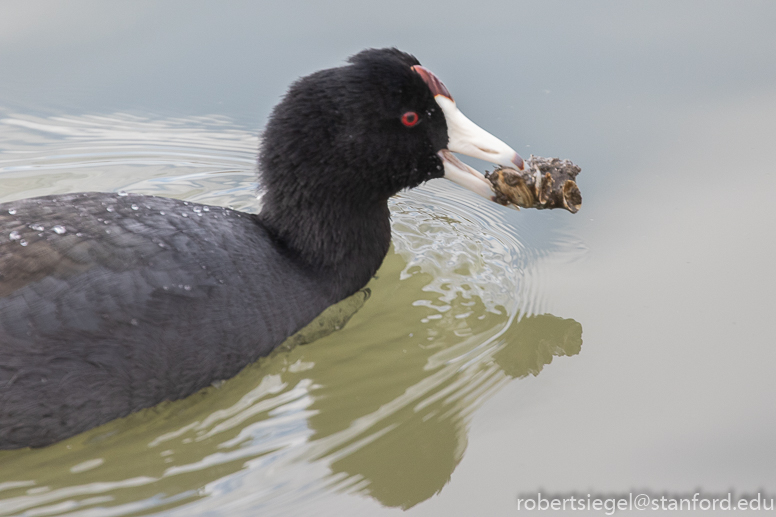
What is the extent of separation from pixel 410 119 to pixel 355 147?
0.24m

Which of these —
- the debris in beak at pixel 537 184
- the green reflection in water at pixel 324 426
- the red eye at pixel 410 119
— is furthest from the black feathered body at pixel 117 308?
the debris in beak at pixel 537 184

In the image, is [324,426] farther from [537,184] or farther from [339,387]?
[537,184]

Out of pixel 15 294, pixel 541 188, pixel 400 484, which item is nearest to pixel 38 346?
pixel 15 294

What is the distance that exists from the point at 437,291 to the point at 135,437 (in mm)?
1407

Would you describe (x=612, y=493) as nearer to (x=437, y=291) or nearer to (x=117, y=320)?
(x=437, y=291)

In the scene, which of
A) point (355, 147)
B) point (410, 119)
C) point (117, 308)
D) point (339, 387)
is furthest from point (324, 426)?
point (410, 119)

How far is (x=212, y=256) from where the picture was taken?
2.85 m

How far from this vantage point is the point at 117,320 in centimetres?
259

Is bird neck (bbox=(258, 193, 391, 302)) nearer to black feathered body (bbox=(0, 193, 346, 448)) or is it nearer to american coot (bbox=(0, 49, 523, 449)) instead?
american coot (bbox=(0, 49, 523, 449))

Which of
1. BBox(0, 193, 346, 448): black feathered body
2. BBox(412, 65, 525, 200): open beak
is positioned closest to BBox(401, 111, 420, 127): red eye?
BBox(412, 65, 525, 200): open beak

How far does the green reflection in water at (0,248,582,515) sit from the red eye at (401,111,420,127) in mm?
809

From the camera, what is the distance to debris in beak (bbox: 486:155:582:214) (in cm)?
326

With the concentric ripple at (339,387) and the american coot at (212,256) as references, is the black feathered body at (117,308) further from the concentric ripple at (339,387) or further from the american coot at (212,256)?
the concentric ripple at (339,387)

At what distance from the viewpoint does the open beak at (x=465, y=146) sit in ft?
10.3
